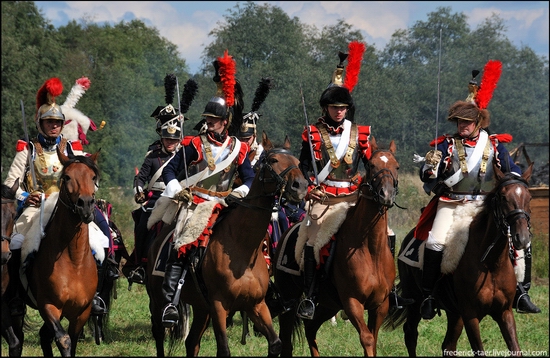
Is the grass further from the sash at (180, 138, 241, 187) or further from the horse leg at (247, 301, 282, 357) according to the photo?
the sash at (180, 138, 241, 187)

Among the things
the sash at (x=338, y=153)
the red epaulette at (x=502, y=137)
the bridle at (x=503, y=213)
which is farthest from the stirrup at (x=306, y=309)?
the red epaulette at (x=502, y=137)

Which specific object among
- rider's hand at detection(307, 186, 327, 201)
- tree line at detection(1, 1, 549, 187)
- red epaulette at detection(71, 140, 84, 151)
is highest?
tree line at detection(1, 1, 549, 187)

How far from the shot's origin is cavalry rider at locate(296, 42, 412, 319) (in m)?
9.47

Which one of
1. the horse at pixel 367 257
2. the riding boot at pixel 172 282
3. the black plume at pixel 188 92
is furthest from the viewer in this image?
A: the black plume at pixel 188 92

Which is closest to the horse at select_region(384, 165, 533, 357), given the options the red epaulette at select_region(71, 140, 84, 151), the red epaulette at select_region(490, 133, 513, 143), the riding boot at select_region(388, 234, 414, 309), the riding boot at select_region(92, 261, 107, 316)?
the riding boot at select_region(388, 234, 414, 309)

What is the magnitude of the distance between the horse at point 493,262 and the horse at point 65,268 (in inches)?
154

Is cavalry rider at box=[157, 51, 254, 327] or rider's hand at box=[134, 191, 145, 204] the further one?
rider's hand at box=[134, 191, 145, 204]

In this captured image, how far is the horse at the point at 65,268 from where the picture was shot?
27.5ft

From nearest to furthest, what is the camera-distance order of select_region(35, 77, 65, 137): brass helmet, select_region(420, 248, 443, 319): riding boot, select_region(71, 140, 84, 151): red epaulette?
1. select_region(420, 248, 443, 319): riding boot
2. select_region(35, 77, 65, 137): brass helmet
3. select_region(71, 140, 84, 151): red epaulette

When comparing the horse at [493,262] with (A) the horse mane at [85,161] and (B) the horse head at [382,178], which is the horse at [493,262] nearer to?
(B) the horse head at [382,178]

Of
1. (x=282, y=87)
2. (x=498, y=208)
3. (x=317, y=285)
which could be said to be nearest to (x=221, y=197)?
(x=317, y=285)

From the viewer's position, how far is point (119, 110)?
28.2 m

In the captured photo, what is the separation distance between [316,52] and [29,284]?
8097 mm

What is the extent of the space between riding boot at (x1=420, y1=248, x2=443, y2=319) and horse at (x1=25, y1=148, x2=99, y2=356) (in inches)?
142
